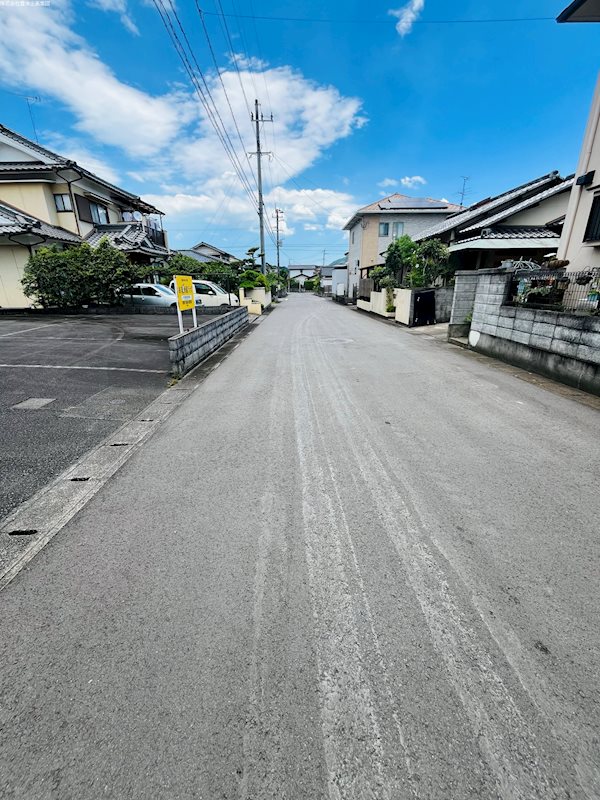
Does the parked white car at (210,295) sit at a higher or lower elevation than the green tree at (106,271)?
lower

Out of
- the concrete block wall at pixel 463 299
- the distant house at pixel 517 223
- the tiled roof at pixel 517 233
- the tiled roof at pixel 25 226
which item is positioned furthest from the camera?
the tiled roof at pixel 25 226

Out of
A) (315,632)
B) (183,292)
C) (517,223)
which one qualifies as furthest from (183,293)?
(517,223)

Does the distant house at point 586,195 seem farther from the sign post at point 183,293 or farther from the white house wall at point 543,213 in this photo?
the sign post at point 183,293

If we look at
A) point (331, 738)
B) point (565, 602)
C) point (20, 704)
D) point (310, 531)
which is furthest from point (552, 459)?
point (20, 704)

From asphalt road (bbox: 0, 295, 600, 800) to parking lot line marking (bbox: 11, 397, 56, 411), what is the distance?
2671 millimetres

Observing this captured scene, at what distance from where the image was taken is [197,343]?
307 inches

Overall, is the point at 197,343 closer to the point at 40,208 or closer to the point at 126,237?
the point at 126,237

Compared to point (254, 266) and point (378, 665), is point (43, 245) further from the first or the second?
point (378, 665)

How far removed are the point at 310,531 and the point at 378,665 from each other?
100 cm

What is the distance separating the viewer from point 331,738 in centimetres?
140

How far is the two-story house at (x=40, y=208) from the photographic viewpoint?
16016 millimetres

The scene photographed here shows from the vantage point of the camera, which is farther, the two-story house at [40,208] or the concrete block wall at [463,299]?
the two-story house at [40,208]

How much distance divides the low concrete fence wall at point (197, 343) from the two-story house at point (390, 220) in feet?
69.4

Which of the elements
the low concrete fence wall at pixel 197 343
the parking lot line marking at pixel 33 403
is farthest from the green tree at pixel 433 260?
the parking lot line marking at pixel 33 403
